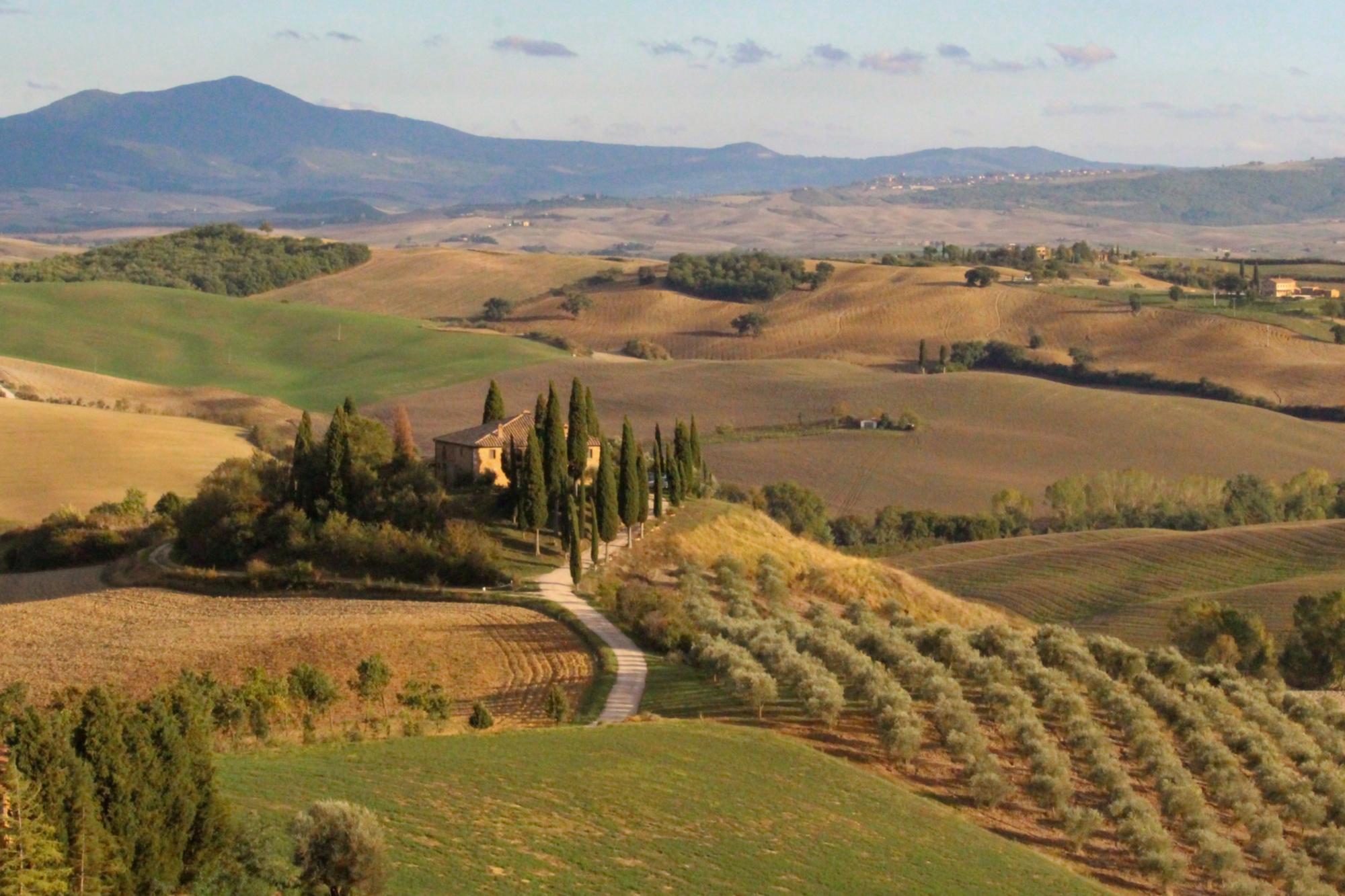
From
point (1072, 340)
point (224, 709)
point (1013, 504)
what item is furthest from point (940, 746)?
point (1072, 340)

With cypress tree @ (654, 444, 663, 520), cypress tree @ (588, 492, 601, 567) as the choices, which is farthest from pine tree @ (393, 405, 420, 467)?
cypress tree @ (654, 444, 663, 520)

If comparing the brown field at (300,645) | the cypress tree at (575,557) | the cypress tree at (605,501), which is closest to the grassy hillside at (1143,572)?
the cypress tree at (605,501)

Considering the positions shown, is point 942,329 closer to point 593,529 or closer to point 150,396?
point 150,396

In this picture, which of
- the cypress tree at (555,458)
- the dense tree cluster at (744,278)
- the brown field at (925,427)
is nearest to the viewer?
the cypress tree at (555,458)

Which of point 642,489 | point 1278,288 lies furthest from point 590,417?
point 1278,288

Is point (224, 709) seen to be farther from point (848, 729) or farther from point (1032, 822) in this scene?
point (1032, 822)

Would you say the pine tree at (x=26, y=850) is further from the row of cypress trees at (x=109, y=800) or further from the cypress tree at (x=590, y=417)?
the cypress tree at (x=590, y=417)
